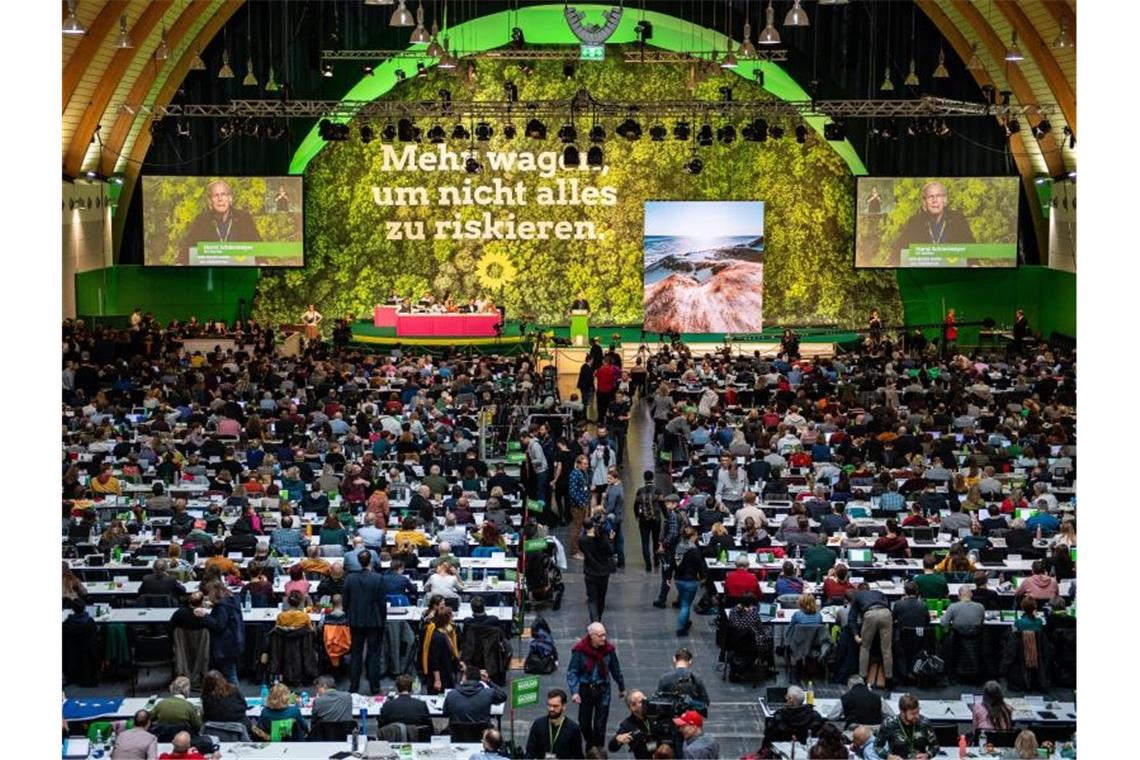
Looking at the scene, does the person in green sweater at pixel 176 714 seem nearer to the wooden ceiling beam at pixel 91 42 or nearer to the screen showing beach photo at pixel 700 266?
the wooden ceiling beam at pixel 91 42

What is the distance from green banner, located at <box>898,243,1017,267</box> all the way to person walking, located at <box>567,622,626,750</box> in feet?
86.5

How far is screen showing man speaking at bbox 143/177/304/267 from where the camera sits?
37281mm

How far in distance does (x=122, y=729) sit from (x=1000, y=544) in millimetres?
9113

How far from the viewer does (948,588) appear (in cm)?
1519

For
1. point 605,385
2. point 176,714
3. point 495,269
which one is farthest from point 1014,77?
point 176,714

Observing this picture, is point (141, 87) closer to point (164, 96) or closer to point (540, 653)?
point (164, 96)

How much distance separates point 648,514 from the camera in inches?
708

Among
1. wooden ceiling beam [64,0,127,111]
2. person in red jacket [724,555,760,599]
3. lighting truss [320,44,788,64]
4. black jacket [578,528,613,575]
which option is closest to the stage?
lighting truss [320,44,788,64]

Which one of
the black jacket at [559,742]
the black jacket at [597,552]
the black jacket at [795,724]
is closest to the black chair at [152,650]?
the black jacket at [597,552]

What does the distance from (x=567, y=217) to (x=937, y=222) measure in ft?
28.2

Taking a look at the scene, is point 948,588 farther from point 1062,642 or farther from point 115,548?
point 115,548

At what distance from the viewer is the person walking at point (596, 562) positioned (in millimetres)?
15789

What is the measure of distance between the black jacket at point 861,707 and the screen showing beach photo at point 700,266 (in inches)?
1096

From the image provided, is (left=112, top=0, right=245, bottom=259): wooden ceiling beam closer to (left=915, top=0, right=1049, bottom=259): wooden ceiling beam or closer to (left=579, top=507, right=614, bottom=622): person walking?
(left=915, top=0, right=1049, bottom=259): wooden ceiling beam
